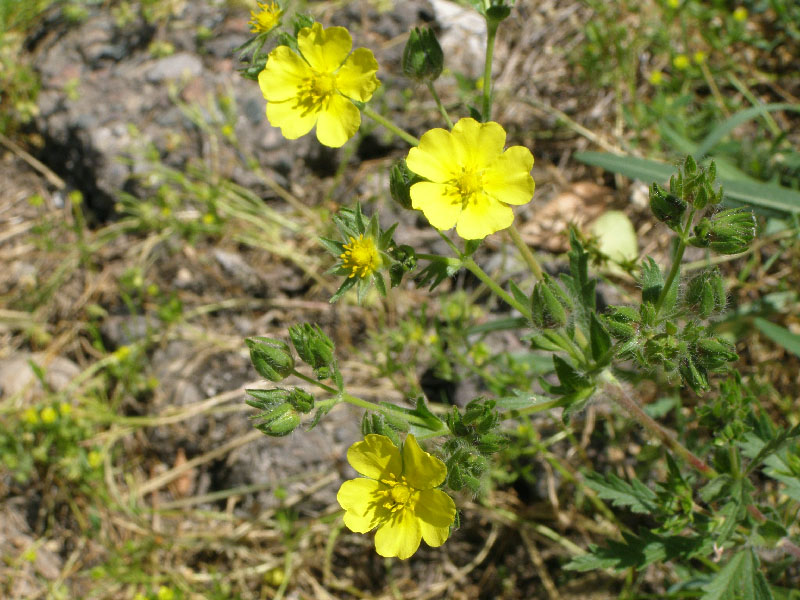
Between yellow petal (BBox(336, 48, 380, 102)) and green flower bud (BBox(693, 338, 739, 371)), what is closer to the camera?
green flower bud (BBox(693, 338, 739, 371))

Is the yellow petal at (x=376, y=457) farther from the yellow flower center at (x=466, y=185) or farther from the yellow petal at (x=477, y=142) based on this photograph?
the yellow petal at (x=477, y=142)

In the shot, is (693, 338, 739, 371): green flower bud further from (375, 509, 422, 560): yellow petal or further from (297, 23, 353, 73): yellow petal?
(297, 23, 353, 73): yellow petal

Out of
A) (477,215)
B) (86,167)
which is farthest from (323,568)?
(86,167)

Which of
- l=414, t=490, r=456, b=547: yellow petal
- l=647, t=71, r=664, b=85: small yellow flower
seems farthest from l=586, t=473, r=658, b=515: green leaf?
l=647, t=71, r=664, b=85: small yellow flower

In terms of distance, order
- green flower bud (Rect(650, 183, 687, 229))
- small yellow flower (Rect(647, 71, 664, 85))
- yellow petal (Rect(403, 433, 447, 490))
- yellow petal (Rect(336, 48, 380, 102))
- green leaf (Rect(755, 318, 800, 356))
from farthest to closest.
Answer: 1. small yellow flower (Rect(647, 71, 664, 85))
2. green leaf (Rect(755, 318, 800, 356))
3. yellow petal (Rect(336, 48, 380, 102))
4. green flower bud (Rect(650, 183, 687, 229))
5. yellow petal (Rect(403, 433, 447, 490))

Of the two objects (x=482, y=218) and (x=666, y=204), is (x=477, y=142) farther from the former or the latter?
(x=666, y=204)

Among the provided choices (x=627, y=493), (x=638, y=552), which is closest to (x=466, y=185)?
(x=627, y=493)

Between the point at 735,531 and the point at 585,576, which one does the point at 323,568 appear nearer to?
the point at 585,576
